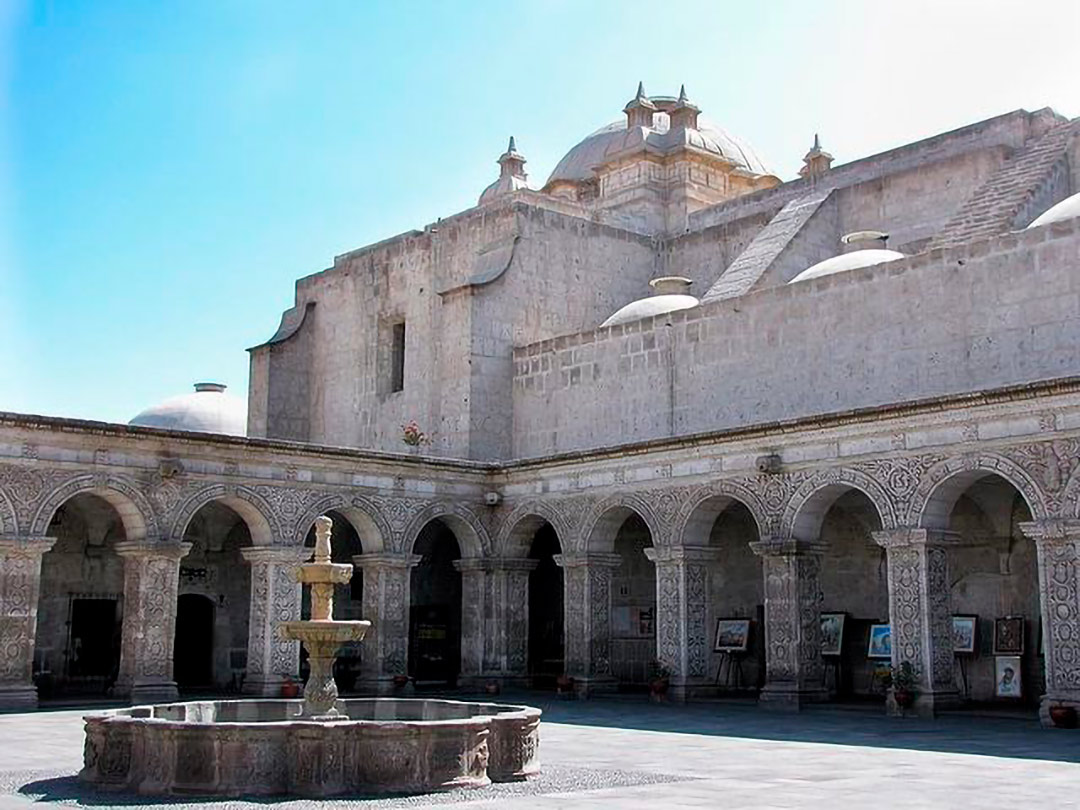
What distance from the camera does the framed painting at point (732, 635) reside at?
20797 millimetres

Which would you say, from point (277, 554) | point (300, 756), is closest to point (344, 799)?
point (300, 756)

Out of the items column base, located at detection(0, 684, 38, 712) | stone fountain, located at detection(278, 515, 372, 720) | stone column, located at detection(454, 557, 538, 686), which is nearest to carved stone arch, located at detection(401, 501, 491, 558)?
stone column, located at detection(454, 557, 538, 686)

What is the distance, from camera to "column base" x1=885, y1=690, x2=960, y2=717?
641 inches

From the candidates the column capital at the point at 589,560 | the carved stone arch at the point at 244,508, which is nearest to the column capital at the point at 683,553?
the column capital at the point at 589,560

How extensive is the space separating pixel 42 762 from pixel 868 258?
14798 mm

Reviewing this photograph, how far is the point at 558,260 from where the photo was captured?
2680 centimetres

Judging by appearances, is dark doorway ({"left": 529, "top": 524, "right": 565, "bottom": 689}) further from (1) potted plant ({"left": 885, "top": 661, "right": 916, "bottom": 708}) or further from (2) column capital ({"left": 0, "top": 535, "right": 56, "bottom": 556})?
(2) column capital ({"left": 0, "top": 535, "right": 56, "bottom": 556})

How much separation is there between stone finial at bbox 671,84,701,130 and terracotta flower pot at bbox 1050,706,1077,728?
21125 mm

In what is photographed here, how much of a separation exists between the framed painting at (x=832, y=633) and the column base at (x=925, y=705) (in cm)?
354

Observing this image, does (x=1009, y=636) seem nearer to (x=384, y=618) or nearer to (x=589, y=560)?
(x=589, y=560)

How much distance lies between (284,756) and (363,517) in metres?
12.1

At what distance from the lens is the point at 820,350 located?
67.7 feet

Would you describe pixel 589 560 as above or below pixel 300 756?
above

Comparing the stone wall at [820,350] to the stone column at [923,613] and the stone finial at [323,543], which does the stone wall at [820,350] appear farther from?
the stone finial at [323,543]
